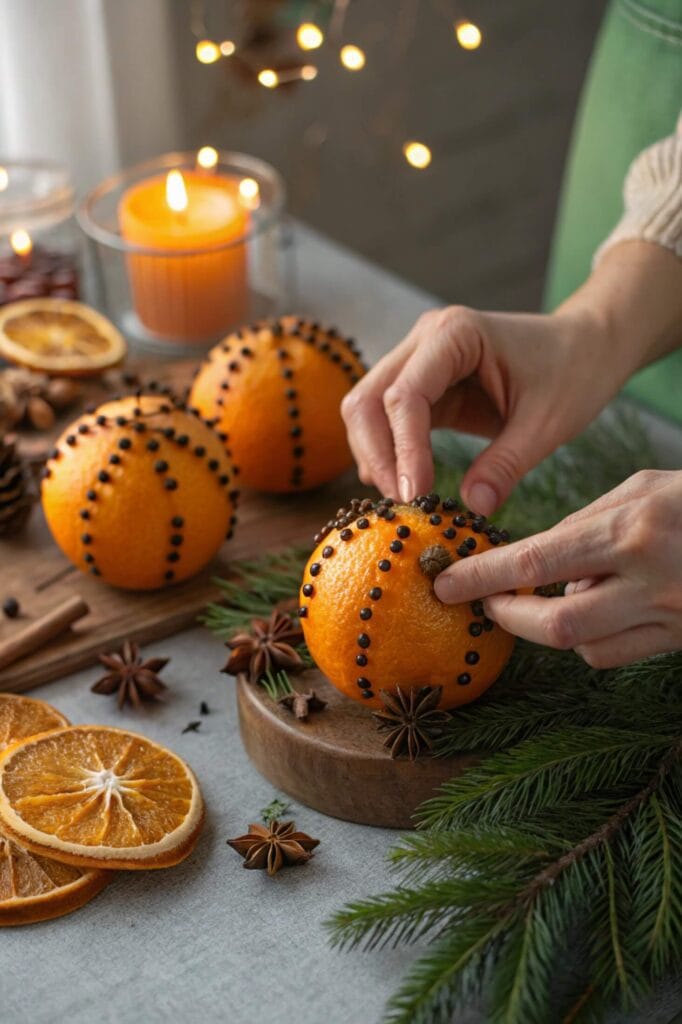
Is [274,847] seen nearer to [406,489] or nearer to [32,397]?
[406,489]

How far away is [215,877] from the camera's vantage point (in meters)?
0.89

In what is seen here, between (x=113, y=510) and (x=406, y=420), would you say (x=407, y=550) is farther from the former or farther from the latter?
(x=113, y=510)

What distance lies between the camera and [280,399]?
4.06 feet

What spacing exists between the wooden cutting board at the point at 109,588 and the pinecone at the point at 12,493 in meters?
0.02

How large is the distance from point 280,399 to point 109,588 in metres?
0.27

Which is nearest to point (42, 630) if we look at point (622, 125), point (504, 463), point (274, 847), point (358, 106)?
point (274, 847)

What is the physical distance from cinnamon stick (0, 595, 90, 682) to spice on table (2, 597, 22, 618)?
23 millimetres

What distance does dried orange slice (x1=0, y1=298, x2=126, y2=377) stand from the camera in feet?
4.81

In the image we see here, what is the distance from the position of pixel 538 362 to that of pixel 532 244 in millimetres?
2114

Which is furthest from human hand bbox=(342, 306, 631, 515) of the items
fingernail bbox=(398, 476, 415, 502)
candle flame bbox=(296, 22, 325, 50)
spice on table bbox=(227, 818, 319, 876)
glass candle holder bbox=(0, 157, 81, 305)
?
glass candle holder bbox=(0, 157, 81, 305)

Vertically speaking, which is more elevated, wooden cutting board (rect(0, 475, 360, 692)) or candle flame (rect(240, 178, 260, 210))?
candle flame (rect(240, 178, 260, 210))

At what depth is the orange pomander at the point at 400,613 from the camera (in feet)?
2.91

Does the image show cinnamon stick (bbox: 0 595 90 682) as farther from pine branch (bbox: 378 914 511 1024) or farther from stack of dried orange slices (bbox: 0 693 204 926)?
pine branch (bbox: 378 914 511 1024)

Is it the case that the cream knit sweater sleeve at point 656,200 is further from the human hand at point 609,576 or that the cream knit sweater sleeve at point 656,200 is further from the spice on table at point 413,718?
the spice on table at point 413,718
